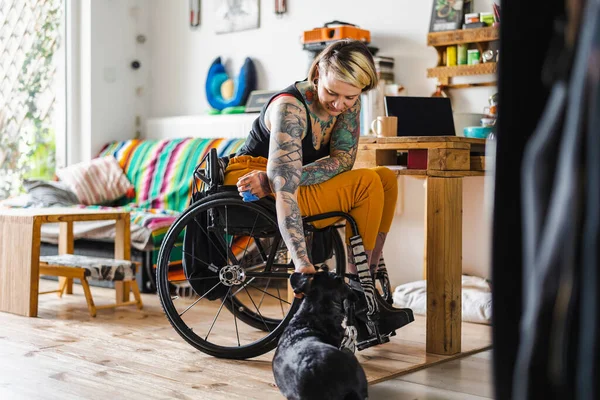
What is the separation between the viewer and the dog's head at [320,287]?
71.8 inches

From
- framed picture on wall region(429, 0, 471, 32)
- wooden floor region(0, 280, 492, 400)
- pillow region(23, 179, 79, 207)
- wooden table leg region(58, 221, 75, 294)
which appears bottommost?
wooden floor region(0, 280, 492, 400)

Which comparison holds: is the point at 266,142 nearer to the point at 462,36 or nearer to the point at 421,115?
the point at 421,115

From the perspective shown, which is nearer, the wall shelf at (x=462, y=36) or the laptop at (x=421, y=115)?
the laptop at (x=421, y=115)

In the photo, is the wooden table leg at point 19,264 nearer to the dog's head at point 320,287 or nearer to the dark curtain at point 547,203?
the dog's head at point 320,287

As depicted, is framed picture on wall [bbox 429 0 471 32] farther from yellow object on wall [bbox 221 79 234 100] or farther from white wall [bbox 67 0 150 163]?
white wall [bbox 67 0 150 163]

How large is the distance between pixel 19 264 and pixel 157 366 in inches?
46.3

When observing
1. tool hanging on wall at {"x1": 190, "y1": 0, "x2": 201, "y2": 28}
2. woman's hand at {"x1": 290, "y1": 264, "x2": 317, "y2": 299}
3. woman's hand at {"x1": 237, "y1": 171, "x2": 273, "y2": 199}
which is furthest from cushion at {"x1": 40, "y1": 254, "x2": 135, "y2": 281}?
tool hanging on wall at {"x1": 190, "y1": 0, "x2": 201, "y2": 28}

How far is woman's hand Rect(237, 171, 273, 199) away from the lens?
2.18 metres

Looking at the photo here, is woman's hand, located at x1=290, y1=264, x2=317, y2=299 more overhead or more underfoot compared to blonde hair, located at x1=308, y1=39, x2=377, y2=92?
more underfoot

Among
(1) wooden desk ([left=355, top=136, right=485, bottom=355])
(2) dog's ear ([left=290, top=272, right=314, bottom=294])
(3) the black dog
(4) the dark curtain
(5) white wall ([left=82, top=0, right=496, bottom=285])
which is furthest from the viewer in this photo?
(5) white wall ([left=82, top=0, right=496, bottom=285])

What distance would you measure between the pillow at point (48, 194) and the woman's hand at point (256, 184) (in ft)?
7.55

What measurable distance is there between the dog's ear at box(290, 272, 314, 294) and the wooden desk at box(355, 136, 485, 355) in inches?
28.8

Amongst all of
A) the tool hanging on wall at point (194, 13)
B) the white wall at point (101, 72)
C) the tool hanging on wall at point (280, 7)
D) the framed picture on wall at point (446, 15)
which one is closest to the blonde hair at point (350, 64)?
the framed picture on wall at point (446, 15)

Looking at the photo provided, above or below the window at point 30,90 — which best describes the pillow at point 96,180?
below
